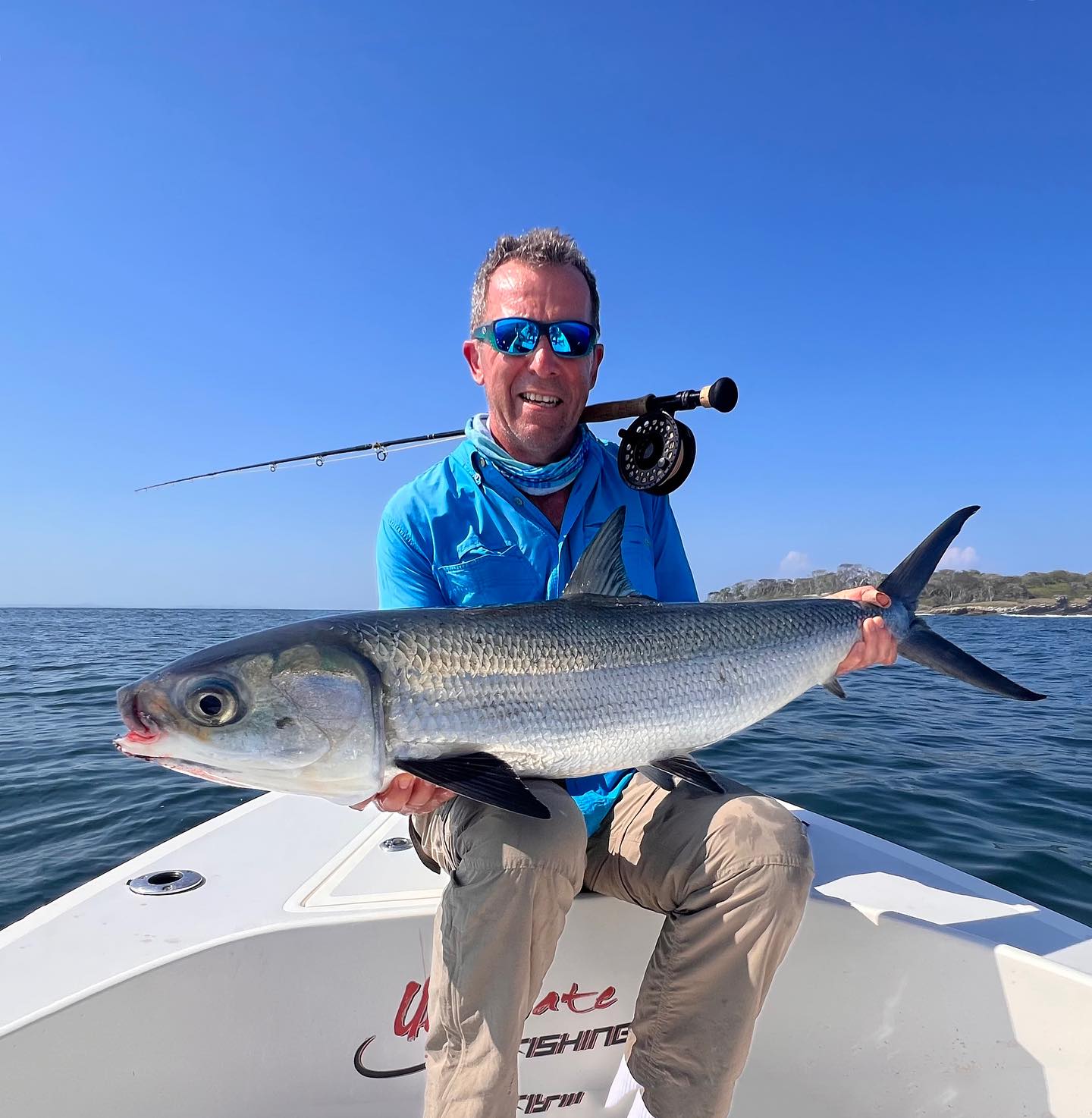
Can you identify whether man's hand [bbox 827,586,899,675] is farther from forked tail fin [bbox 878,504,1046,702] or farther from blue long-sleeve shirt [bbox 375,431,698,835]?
blue long-sleeve shirt [bbox 375,431,698,835]

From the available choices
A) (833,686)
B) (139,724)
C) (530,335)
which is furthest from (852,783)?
(139,724)

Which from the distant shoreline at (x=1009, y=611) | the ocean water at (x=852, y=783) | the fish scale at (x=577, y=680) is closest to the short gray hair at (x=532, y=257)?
the fish scale at (x=577, y=680)

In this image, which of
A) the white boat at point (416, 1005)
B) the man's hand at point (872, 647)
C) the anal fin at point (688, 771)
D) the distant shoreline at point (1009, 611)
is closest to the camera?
the white boat at point (416, 1005)

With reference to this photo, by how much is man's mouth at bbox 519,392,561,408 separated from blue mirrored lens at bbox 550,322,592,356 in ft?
0.64

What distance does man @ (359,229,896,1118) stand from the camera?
2.13 meters

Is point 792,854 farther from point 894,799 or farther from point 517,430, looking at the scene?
point 894,799

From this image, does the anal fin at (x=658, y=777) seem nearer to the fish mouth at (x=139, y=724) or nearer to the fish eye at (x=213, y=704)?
the fish eye at (x=213, y=704)

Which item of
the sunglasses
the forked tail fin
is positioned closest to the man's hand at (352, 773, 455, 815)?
the sunglasses

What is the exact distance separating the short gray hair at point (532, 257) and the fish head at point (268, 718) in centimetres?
195

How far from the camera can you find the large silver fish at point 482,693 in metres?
2.08

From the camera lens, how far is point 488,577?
3.07m

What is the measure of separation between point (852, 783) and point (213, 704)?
6.63m

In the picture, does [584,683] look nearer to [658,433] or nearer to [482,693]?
[482,693]

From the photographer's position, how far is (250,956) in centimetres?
256
